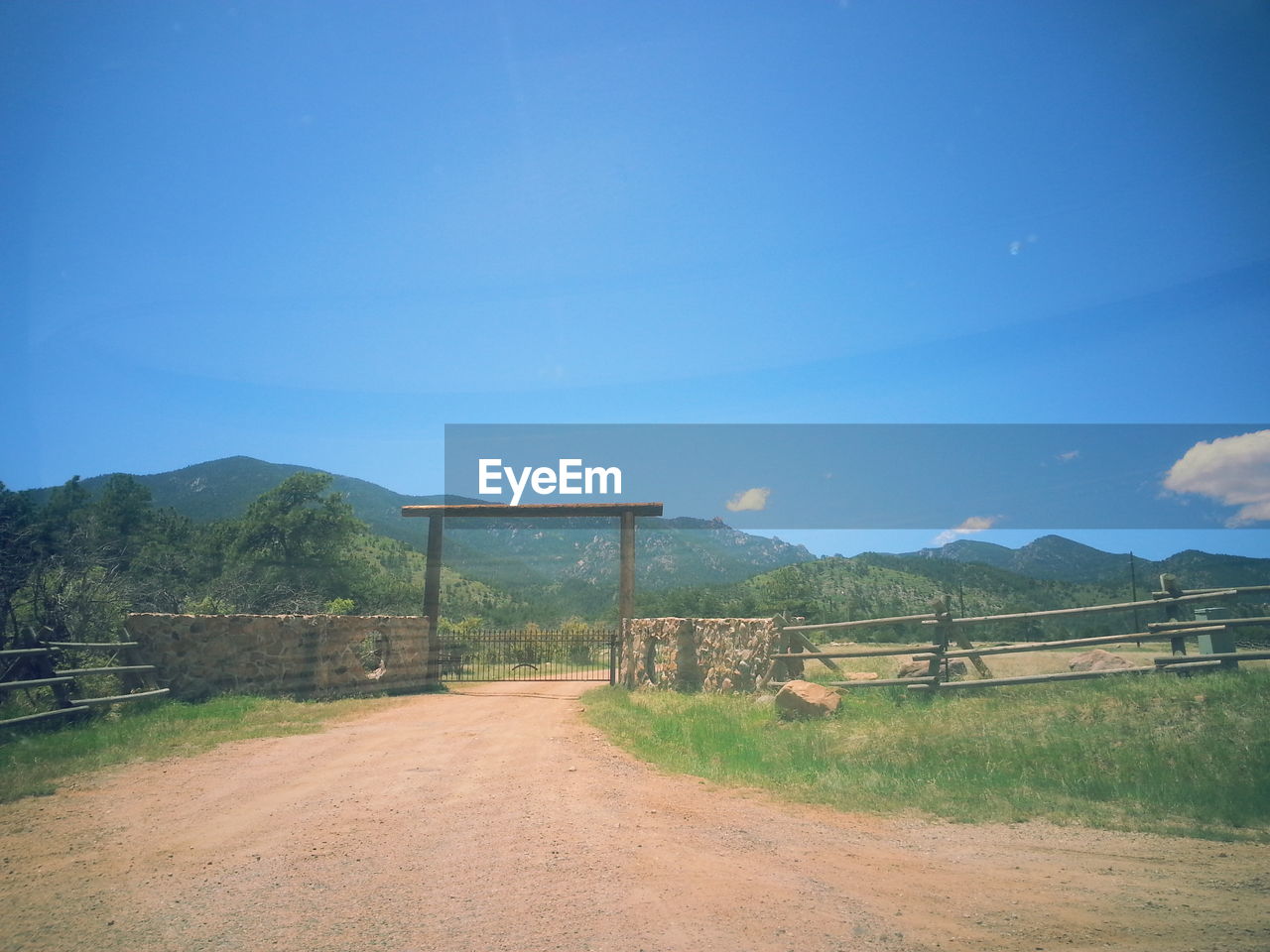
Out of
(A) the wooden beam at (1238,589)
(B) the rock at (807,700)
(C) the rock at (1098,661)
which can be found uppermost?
(A) the wooden beam at (1238,589)

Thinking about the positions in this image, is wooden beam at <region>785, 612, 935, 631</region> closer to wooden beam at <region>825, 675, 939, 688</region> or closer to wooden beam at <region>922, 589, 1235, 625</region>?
wooden beam at <region>922, 589, 1235, 625</region>

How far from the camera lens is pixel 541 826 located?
6.25 meters

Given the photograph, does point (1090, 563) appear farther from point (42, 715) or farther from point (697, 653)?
point (42, 715)

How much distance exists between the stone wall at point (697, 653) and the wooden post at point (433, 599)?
17.7 ft

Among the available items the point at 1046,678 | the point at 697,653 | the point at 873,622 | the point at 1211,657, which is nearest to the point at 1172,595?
the point at 1211,657

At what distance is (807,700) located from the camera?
11398 millimetres

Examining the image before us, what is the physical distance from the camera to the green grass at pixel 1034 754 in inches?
258

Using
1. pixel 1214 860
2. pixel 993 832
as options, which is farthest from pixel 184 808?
pixel 1214 860

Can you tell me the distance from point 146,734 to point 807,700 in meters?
9.40

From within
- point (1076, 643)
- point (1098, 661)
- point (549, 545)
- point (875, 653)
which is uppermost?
A: point (549, 545)

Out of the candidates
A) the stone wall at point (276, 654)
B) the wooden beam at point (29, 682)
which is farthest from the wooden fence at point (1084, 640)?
the wooden beam at point (29, 682)

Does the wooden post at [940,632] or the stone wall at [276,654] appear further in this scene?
the stone wall at [276,654]

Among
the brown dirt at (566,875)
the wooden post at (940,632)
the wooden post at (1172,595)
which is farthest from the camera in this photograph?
the wooden post at (940,632)

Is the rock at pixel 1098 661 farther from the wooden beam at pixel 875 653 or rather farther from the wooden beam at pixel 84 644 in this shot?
the wooden beam at pixel 84 644
